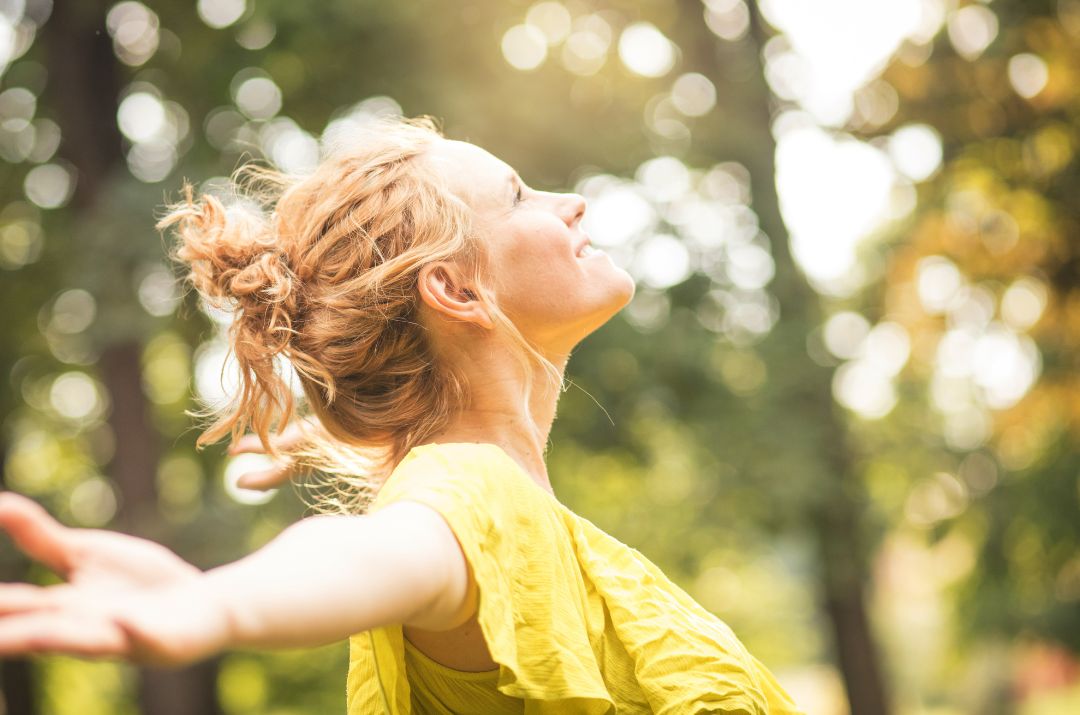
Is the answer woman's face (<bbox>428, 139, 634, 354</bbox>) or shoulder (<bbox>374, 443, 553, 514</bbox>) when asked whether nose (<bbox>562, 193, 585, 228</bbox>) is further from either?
shoulder (<bbox>374, 443, 553, 514</bbox>)

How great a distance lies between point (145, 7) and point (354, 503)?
30.4 ft

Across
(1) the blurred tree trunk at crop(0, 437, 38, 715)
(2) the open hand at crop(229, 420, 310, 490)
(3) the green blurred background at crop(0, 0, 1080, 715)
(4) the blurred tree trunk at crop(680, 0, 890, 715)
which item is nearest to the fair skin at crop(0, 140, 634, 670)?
(2) the open hand at crop(229, 420, 310, 490)

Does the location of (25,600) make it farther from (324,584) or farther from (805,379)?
(805,379)

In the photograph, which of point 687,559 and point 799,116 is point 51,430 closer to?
point 687,559

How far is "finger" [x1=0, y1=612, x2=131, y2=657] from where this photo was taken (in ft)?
3.24

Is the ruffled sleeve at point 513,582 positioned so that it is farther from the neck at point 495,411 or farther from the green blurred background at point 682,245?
the green blurred background at point 682,245

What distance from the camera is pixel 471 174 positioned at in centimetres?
228

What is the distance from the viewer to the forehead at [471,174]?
225cm

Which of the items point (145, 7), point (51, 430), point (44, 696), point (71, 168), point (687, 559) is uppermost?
point (145, 7)

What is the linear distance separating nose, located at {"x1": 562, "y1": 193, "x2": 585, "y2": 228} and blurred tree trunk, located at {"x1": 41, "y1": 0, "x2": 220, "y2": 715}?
28.5ft

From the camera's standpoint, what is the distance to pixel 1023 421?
10398 millimetres

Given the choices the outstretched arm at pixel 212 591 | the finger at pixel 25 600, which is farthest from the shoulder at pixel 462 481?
the finger at pixel 25 600

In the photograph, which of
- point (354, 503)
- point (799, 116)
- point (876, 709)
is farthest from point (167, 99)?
point (876, 709)

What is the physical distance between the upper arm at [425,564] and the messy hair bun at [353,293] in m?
0.71
